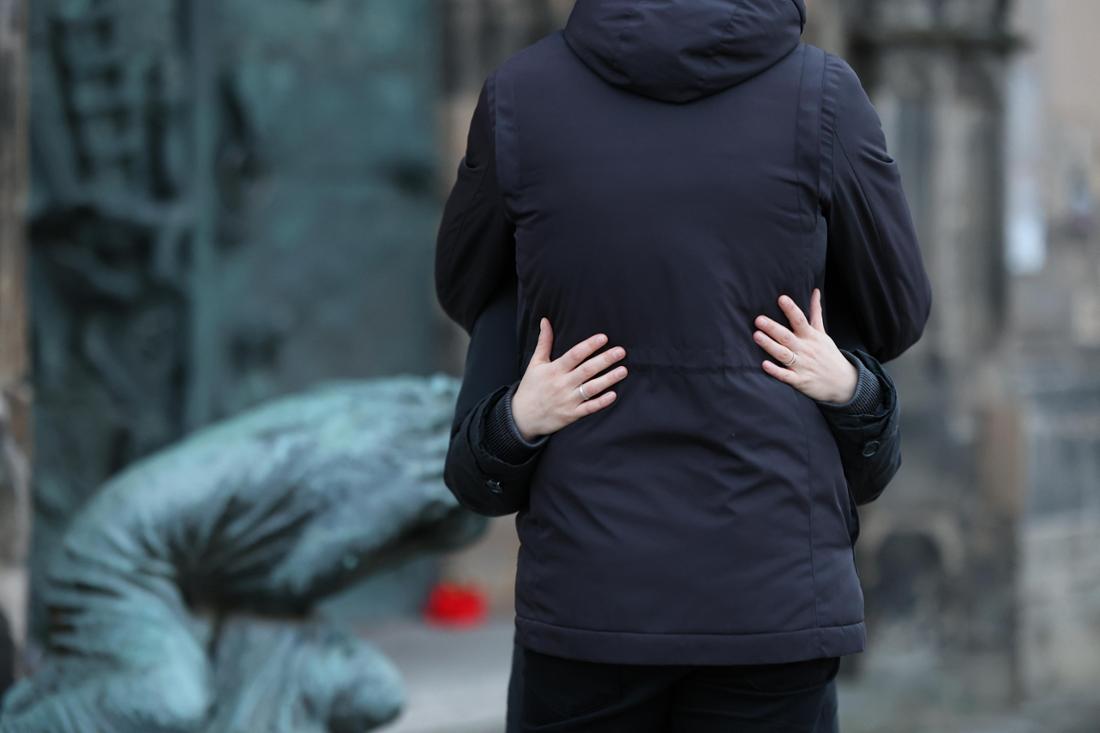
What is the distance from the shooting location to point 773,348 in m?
1.84

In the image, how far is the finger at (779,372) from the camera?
1842mm

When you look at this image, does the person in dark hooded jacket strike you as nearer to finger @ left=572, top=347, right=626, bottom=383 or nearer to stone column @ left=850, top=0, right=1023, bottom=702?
finger @ left=572, top=347, right=626, bottom=383

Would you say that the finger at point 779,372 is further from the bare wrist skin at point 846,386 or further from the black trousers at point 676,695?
the black trousers at point 676,695

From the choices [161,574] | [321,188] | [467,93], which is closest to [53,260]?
[321,188]

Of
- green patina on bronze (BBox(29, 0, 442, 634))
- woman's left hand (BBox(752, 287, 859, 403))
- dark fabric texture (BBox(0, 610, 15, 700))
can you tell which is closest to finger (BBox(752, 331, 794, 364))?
woman's left hand (BBox(752, 287, 859, 403))

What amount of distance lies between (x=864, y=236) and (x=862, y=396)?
0.17m

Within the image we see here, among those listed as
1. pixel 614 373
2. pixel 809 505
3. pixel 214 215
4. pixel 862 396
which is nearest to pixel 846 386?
pixel 862 396

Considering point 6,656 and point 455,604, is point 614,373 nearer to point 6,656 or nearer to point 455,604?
point 6,656

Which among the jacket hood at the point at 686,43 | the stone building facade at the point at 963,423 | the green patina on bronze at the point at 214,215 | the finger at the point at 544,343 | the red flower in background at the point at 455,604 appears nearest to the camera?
the jacket hood at the point at 686,43

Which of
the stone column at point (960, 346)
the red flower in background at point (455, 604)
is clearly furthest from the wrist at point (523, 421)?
the stone column at point (960, 346)

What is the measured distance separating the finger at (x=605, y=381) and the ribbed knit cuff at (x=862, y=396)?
0.69 feet

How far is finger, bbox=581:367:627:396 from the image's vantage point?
1.83 metres

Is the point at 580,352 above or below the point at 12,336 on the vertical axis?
above

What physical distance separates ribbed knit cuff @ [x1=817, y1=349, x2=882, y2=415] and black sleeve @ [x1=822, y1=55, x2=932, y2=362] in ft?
0.25
